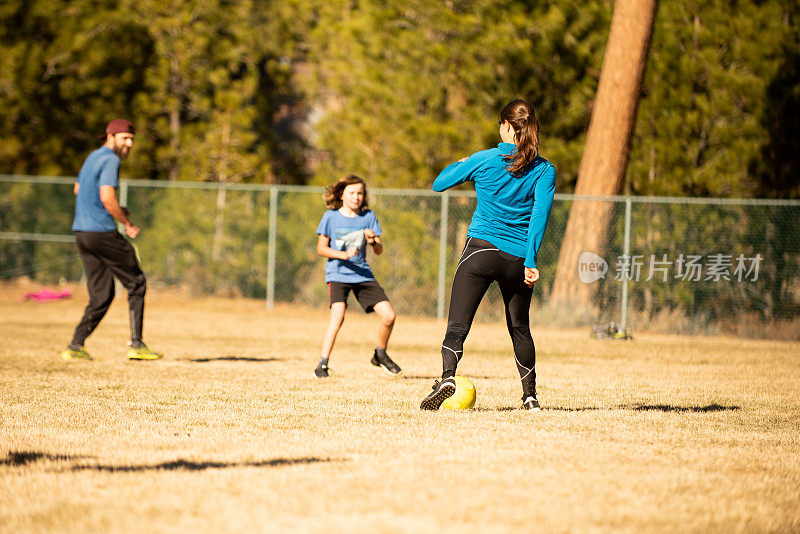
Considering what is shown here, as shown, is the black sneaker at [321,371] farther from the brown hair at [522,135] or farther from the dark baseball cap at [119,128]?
the brown hair at [522,135]

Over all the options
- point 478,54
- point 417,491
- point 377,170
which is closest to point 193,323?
point 377,170

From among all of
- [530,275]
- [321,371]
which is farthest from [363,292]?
[530,275]

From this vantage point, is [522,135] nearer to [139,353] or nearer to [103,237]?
[103,237]

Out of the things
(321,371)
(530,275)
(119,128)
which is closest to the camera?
(530,275)

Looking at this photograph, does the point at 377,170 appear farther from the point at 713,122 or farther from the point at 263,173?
the point at 713,122

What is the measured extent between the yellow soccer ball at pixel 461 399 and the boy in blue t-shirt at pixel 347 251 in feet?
6.78

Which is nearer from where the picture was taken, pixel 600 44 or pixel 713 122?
pixel 713 122

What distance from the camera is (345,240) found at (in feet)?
28.5

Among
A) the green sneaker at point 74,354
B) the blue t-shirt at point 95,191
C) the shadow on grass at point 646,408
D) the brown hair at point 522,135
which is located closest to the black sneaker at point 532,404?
the shadow on grass at point 646,408

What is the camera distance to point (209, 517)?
3826 mm

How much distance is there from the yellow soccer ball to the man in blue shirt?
3737 millimetres

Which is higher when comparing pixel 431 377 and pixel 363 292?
pixel 363 292

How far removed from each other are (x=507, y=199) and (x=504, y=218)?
0.13 m

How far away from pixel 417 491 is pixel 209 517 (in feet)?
3.04
